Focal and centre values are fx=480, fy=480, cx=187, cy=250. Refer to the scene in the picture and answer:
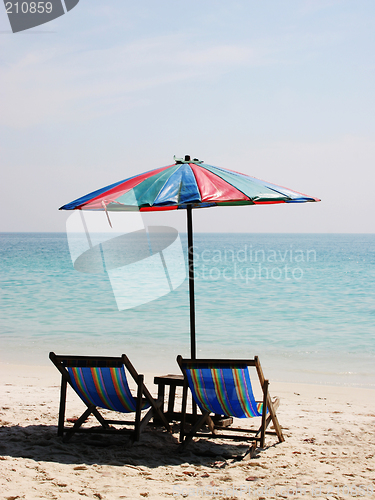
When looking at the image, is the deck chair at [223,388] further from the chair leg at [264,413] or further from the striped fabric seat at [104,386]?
the striped fabric seat at [104,386]

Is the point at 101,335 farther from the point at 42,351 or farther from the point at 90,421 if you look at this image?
the point at 90,421

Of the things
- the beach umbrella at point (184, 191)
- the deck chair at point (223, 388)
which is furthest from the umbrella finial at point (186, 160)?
the deck chair at point (223, 388)

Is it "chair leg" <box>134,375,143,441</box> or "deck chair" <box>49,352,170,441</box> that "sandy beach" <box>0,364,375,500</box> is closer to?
"chair leg" <box>134,375,143,441</box>

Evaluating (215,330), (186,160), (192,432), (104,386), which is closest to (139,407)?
(104,386)

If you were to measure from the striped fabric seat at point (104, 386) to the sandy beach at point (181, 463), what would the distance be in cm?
32

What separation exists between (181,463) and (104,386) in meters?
0.74

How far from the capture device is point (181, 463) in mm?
3273

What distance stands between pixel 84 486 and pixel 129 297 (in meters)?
14.1

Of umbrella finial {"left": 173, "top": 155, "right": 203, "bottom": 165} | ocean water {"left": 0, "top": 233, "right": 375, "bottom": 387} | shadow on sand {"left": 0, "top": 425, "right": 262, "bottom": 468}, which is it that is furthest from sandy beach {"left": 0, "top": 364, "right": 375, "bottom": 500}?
ocean water {"left": 0, "top": 233, "right": 375, "bottom": 387}

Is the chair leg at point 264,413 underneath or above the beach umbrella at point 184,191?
underneath

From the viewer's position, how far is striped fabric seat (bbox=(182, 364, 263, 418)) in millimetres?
3273

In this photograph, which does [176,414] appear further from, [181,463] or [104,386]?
[104,386]

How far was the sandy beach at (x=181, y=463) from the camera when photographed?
279 cm

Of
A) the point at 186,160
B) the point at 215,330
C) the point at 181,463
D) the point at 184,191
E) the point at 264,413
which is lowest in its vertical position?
the point at 215,330
